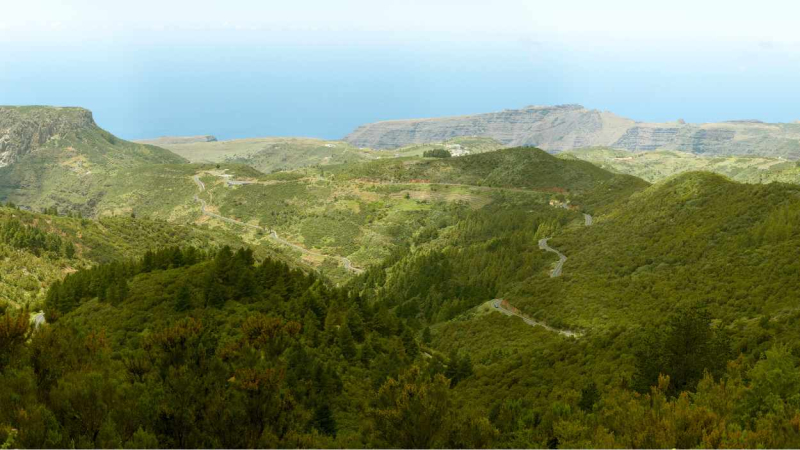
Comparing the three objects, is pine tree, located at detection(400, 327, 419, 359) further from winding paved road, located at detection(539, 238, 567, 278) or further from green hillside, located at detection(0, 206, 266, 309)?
green hillside, located at detection(0, 206, 266, 309)

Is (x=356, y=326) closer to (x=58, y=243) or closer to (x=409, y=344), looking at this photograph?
(x=409, y=344)

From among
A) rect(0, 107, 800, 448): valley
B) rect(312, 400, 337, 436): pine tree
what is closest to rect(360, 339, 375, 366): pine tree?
rect(0, 107, 800, 448): valley

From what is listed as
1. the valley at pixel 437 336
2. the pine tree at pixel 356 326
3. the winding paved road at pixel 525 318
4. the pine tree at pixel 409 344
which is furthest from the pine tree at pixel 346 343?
the winding paved road at pixel 525 318

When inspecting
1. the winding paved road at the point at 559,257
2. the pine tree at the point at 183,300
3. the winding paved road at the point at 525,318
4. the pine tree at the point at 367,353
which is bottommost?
the winding paved road at the point at 525,318

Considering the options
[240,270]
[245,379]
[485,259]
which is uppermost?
[245,379]

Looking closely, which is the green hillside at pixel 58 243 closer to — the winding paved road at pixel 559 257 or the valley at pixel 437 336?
the valley at pixel 437 336

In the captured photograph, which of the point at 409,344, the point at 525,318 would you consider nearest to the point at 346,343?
the point at 409,344

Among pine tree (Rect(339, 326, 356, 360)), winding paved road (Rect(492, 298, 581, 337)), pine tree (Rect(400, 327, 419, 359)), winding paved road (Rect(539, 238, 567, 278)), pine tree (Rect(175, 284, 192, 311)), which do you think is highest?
pine tree (Rect(175, 284, 192, 311))

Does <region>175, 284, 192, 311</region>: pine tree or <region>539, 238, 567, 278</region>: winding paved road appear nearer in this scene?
<region>175, 284, 192, 311</region>: pine tree

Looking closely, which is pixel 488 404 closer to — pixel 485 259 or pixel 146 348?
pixel 146 348

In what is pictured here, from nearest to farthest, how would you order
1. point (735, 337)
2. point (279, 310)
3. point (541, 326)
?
point (735, 337)
point (279, 310)
point (541, 326)

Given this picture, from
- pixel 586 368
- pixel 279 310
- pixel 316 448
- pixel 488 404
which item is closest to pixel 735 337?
pixel 586 368
